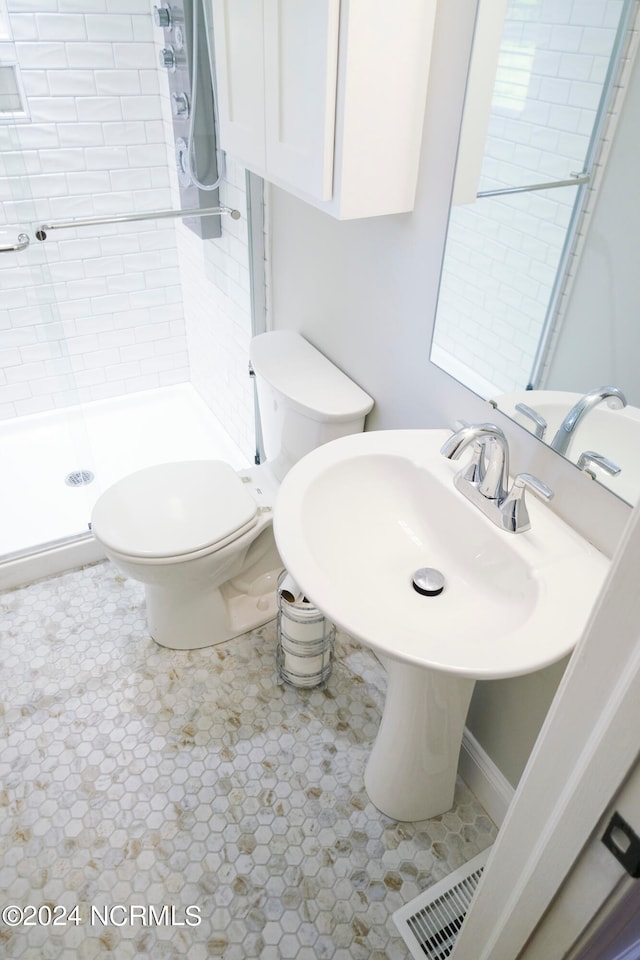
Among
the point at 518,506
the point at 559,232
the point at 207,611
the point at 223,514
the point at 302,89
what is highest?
the point at 302,89

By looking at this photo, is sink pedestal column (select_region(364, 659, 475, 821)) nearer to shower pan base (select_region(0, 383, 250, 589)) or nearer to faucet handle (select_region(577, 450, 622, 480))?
faucet handle (select_region(577, 450, 622, 480))

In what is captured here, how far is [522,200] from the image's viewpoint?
108cm

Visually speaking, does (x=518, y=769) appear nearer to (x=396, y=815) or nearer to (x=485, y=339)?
(x=396, y=815)

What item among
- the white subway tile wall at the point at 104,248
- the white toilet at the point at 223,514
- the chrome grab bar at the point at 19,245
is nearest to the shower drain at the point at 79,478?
the white subway tile wall at the point at 104,248

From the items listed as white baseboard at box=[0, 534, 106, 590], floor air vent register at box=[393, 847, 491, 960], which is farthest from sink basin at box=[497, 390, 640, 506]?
white baseboard at box=[0, 534, 106, 590]

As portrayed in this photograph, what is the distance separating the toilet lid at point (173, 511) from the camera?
5.38ft

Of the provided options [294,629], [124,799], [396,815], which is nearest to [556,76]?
[294,629]

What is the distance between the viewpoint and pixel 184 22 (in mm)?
1891

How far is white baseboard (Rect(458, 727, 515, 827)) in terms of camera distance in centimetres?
148

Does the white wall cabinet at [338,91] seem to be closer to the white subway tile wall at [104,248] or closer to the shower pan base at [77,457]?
the white subway tile wall at [104,248]

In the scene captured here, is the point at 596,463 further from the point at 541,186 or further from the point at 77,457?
the point at 77,457

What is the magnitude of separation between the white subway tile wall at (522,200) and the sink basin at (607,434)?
0.09 m

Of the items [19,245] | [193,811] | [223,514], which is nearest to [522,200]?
[223,514]

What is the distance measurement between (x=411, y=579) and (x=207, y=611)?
2.91 feet
